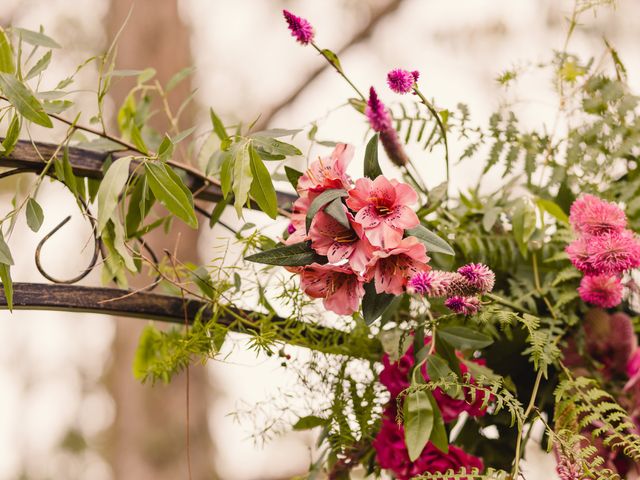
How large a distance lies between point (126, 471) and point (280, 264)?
6.93 feet

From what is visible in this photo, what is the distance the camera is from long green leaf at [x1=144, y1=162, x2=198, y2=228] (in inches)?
23.9

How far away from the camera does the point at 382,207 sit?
60cm

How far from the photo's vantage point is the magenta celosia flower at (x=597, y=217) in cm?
66

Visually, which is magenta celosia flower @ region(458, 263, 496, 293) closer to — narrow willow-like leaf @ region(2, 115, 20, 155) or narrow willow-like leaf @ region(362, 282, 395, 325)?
narrow willow-like leaf @ region(362, 282, 395, 325)

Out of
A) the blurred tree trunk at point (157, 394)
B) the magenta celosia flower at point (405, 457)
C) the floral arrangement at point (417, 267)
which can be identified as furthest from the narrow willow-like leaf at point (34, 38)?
the blurred tree trunk at point (157, 394)

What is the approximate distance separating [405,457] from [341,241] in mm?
264

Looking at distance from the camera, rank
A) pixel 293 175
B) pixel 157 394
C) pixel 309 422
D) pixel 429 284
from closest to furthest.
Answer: pixel 429 284 → pixel 293 175 → pixel 309 422 → pixel 157 394

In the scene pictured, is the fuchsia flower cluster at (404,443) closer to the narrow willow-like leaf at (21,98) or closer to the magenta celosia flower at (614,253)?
the magenta celosia flower at (614,253)

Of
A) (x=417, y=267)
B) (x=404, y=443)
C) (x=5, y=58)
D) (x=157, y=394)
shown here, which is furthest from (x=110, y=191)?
(x=157, y=394)

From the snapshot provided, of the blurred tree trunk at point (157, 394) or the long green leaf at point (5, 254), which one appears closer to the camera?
the long green leaf at point (5, 254)

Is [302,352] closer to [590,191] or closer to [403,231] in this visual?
[403,231]

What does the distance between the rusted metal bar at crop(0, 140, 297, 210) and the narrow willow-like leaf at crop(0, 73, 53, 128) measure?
0.19ft

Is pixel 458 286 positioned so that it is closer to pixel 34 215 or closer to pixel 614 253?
pixel 614 253

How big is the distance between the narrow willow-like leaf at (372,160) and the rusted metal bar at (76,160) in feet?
0.71
